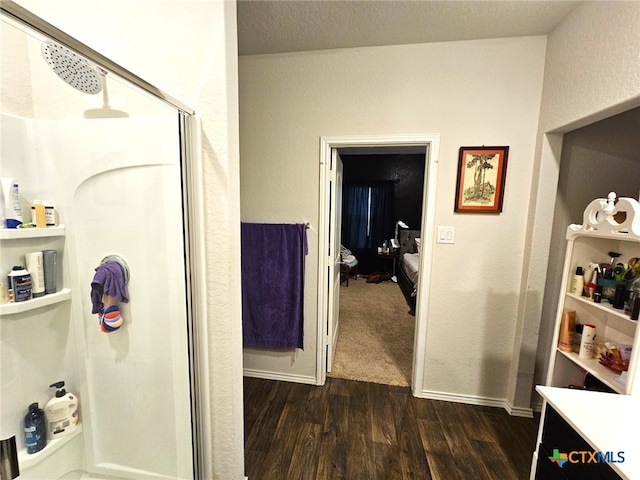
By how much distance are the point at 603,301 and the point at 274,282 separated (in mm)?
1950

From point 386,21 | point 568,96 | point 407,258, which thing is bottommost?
point 407,258

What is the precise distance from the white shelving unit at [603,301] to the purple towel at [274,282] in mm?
1604

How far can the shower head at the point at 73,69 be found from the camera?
Result: 97 centimetres

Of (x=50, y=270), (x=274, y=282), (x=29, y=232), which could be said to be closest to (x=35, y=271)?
(x=50, y=270)

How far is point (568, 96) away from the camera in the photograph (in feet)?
4.84

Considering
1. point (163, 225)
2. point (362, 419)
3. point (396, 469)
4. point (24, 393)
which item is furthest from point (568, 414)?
point (24, 393)

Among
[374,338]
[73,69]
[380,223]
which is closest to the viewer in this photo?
[73,69]

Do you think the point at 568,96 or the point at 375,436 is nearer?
the point at 568,96

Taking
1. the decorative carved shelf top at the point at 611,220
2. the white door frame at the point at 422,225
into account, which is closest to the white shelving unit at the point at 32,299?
the white door frame at the point at 422,225

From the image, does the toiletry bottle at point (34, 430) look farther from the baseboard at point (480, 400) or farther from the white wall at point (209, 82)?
the baseboard at point (480, 400)

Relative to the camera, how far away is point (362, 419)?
1.82 metres

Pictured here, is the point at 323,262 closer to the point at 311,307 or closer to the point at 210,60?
the point at 311,307

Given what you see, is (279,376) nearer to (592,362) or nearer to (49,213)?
(49,213)

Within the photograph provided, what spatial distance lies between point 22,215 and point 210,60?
43.2 inches
